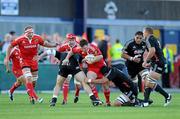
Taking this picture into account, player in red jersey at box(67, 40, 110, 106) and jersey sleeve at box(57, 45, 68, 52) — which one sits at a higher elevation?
jersey sleeve at box(57, 45, 68, 52)

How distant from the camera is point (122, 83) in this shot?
23969mm

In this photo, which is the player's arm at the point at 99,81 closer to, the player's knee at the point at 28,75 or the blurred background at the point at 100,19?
the player's knee at the point at 28,75

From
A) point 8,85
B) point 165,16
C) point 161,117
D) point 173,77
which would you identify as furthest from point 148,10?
point 161,117

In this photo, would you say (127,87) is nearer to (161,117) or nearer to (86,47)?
(86,47)

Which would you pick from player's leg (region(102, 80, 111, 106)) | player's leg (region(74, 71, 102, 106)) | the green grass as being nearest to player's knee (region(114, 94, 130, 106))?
player's leg (region(102, 80, 111, 106))

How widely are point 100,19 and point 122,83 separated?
2340 cm

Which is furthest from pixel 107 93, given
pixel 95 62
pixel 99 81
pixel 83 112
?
pixel 83 112

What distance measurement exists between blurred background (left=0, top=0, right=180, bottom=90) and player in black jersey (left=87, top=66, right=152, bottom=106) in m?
17.9

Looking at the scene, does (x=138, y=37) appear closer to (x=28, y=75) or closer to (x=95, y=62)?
(x=95, y=62)

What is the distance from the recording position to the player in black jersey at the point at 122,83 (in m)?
23.8

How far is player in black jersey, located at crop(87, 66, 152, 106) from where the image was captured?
23750mm

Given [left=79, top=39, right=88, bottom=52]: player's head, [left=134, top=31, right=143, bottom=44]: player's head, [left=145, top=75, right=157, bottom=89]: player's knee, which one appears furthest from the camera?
[left=134, top=31, right=143, bottom=44]: player's head

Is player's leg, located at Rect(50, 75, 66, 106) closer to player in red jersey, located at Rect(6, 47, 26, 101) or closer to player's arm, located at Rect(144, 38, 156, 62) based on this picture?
player's arm, located at Rect(144, 38, 156, 62)

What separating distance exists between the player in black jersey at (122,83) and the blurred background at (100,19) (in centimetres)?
1786
